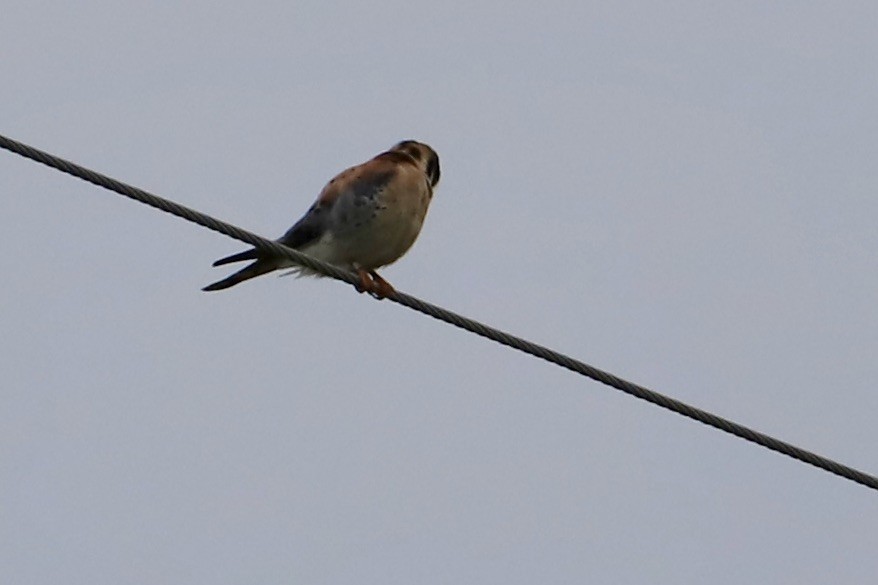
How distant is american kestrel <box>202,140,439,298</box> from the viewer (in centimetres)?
834

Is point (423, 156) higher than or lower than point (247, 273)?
higher

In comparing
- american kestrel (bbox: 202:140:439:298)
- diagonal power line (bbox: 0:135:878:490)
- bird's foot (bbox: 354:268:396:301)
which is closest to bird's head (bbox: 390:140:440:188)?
american kestrel (bbox: 202:140:439:298)

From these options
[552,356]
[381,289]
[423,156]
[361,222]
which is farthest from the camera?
[423,156]

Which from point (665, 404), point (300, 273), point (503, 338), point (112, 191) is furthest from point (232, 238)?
point (300, 273)

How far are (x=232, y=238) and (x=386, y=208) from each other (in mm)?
2357

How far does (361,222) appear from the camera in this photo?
8.34 metres

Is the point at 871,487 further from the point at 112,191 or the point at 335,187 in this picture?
the point at 335,187

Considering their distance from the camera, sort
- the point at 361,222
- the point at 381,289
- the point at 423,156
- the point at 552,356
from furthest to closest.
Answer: the point at 423,156 < the point at 361,222 < the point at 381,289 < the point at 552,356

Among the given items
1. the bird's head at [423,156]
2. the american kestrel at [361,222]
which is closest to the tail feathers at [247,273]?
the american kestrel at [361,222]

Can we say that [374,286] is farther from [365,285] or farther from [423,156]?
[423,156]

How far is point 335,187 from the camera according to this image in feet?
28.2

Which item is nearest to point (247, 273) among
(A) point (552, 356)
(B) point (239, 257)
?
(B) point (239, 257)

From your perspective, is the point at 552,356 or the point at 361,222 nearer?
the point at 552,356

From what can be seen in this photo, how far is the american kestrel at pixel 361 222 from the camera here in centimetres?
Answer: 834
